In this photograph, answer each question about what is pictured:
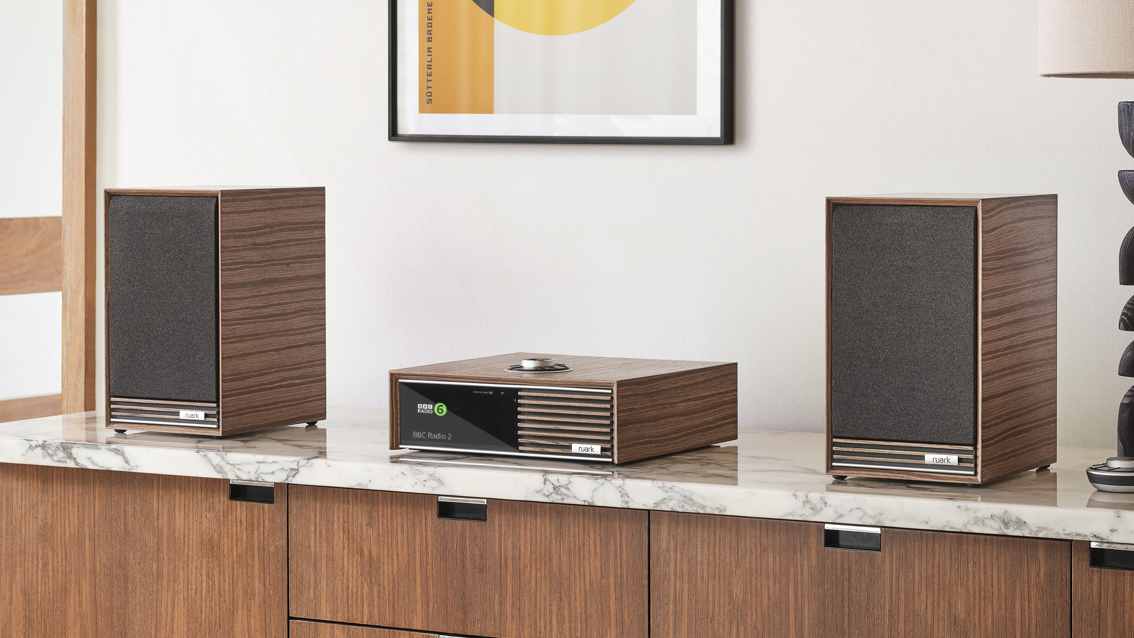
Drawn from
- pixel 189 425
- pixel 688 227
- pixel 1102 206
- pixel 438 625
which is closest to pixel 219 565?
pixel 189 425

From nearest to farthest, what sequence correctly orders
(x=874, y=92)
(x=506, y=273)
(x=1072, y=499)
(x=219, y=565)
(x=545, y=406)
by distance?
(x=1072, y=499) < (x=545, y=406) < (x=219, y=565) < (x=874, y=92) < (x=506, y=273)

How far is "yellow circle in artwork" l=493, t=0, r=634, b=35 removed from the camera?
2.07 meters

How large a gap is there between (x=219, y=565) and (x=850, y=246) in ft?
3.10

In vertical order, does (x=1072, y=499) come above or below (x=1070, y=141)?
below

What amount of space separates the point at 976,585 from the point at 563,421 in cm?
52

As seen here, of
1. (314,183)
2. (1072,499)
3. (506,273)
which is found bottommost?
(1072,499)

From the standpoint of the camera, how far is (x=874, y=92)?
1.94 m

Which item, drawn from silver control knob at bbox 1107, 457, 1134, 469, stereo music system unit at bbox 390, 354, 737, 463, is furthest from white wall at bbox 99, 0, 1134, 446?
silver control knob at bbox 1107, 457, 1134, 469

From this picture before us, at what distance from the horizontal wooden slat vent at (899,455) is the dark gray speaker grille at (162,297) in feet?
2.90

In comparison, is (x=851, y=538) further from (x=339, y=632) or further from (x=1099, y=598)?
(x=339, y=632)

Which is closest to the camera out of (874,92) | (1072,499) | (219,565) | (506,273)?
(1072,499)

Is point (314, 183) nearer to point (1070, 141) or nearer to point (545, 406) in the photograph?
point (545, 406)

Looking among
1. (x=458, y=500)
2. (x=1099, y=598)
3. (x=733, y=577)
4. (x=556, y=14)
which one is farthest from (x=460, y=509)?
(x=556, y=14)

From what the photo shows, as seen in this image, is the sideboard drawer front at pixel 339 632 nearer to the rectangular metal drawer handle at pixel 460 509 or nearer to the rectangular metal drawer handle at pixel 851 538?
the rectangular metal drawer handle at pixel 460 509
